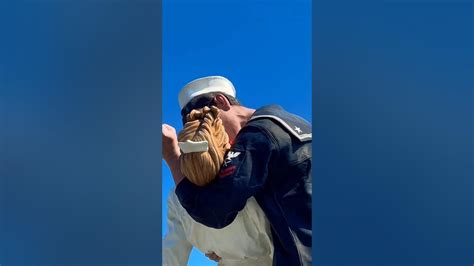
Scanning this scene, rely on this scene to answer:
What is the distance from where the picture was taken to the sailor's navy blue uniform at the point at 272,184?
1403 millimetres

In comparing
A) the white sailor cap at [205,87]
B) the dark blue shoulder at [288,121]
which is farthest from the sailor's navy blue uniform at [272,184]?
the white sailor cap at [205,87]

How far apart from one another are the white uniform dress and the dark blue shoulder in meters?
0.22

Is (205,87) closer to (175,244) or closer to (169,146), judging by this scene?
(169,146)

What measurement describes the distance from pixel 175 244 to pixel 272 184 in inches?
15.3

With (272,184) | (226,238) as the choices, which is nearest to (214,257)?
(226,238)

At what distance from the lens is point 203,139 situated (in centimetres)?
141

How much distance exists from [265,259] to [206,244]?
188mm

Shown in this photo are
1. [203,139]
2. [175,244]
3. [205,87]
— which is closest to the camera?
[203,139]

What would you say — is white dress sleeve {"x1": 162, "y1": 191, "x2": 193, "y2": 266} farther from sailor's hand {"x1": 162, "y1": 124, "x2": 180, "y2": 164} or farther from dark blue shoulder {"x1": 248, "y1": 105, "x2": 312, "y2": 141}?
dark blue shoulder {"x1": 248, "y1": 105, "x2": 312, "y2": 141}

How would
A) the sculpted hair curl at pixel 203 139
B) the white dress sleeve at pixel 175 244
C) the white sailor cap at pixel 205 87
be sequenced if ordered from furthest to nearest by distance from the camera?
the white dress sleeve at pixel 175 244
the white sailor cap at pixel 205 87
the sculpted hair curl at pixel 203 139

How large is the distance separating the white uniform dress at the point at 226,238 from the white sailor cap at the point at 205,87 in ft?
1.00

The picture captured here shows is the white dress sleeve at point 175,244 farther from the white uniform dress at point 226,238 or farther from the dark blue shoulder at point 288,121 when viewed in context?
the dark blue shoulder at point 288,121

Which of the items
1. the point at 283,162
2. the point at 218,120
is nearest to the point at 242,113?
the point at 218,120

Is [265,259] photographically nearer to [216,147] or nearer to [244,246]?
[244,246]
